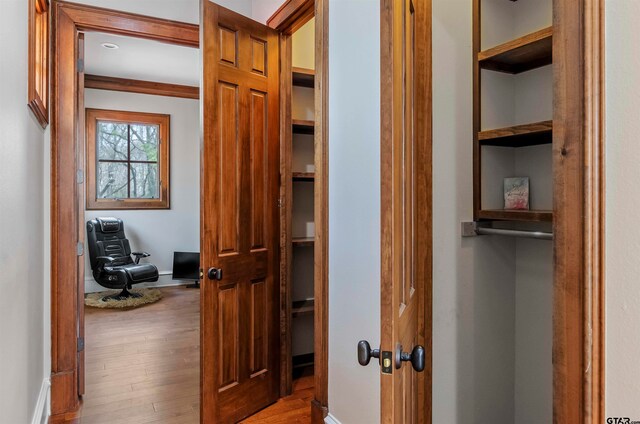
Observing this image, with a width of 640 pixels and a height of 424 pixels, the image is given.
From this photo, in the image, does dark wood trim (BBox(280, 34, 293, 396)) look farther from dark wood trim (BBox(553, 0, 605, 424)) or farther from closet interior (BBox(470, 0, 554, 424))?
dark wood trim (BBox(553, 0, 605, 424))

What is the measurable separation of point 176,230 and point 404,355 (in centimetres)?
614

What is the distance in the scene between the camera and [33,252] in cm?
214

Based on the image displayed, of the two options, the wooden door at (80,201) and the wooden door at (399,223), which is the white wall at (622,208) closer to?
the wooden door at (399,223)

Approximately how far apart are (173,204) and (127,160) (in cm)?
94

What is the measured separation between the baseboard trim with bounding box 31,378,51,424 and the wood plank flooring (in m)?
0.20

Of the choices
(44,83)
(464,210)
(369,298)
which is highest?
(44,83)

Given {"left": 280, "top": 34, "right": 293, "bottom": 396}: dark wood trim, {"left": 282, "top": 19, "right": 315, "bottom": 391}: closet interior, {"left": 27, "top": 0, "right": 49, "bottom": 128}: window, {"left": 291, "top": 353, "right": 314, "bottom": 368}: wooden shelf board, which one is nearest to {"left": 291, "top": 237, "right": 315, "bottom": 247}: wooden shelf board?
{"left": 282, "top": 19, "right": 315, "bottom": 391}: closet interior

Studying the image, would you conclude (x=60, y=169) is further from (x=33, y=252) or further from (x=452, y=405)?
(x=452, y=405)

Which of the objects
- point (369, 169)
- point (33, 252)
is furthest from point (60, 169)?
point (369, 169)

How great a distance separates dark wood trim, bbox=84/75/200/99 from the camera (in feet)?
19.3

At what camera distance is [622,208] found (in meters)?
0.76

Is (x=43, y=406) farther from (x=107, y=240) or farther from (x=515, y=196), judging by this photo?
(x=107, y=240)

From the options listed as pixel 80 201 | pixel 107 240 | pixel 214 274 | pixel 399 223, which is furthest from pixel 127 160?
pixel 399 223

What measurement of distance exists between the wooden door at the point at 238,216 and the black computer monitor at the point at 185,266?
12.8 feet
